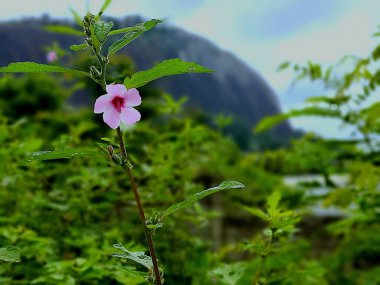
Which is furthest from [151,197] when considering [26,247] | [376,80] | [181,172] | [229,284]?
[376,80]

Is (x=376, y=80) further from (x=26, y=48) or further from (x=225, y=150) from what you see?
(x=26, y=48)

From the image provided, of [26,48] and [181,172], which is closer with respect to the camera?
[181,172]

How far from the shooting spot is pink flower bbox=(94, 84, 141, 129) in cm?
105

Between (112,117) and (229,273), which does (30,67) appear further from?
(229,273)

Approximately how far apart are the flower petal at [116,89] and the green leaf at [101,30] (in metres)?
Answer: 0.08

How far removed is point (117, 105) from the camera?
106 centimetres

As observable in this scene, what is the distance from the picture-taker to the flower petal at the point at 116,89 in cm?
105

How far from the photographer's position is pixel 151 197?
2184 millimetres

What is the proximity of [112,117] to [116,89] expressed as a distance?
0.05m

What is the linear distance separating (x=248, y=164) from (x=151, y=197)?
324cm

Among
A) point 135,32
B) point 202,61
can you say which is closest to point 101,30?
point 135,32

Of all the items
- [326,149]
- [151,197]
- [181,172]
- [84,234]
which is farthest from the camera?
[326,149]

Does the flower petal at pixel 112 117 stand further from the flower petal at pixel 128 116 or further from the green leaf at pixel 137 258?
the green leaf at pixel 137 258

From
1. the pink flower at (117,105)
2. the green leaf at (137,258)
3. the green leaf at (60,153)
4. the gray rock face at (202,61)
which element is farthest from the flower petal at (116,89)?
the gray rock face at (202,61)
